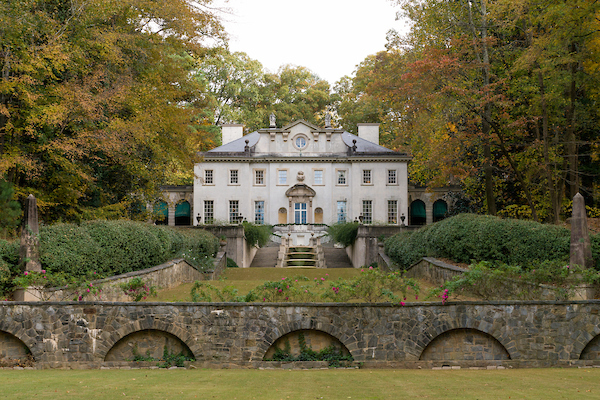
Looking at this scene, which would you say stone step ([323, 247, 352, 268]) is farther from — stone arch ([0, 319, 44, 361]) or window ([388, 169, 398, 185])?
stone arch ([0, 319, 44, 361])

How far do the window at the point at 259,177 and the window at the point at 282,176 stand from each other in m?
1.11

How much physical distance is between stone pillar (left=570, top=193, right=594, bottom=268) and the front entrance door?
29.8m

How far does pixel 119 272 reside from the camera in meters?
15.8

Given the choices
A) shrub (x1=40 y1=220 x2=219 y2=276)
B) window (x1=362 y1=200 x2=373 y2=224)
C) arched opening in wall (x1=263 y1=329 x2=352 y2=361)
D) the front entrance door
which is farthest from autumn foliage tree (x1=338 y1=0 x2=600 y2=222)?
the front entrance door

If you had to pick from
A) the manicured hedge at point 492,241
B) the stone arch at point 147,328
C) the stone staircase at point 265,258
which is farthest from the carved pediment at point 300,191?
the stone arch at point 147,328

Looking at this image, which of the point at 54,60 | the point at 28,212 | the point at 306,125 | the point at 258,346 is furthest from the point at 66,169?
the point at 306,125

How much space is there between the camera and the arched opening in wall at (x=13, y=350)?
10.9 m

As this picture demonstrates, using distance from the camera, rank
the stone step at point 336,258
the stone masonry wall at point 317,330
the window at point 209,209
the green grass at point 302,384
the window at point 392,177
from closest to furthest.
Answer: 1. the green grass at point 302,384
2. the stone masonry wall at point 317,330
3. the stone step at point 336,258
4. the window at point 209,209
5. the window at point 392,177

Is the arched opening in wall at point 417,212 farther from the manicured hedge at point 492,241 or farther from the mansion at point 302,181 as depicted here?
the manicured hedge at point 492,241

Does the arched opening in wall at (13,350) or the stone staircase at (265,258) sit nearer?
the arched opening in wall at (13,350)

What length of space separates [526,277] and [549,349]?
1952mm

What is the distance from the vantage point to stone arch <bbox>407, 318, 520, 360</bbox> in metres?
11.1

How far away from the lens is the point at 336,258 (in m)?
31.6

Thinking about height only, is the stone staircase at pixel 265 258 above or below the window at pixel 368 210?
below
